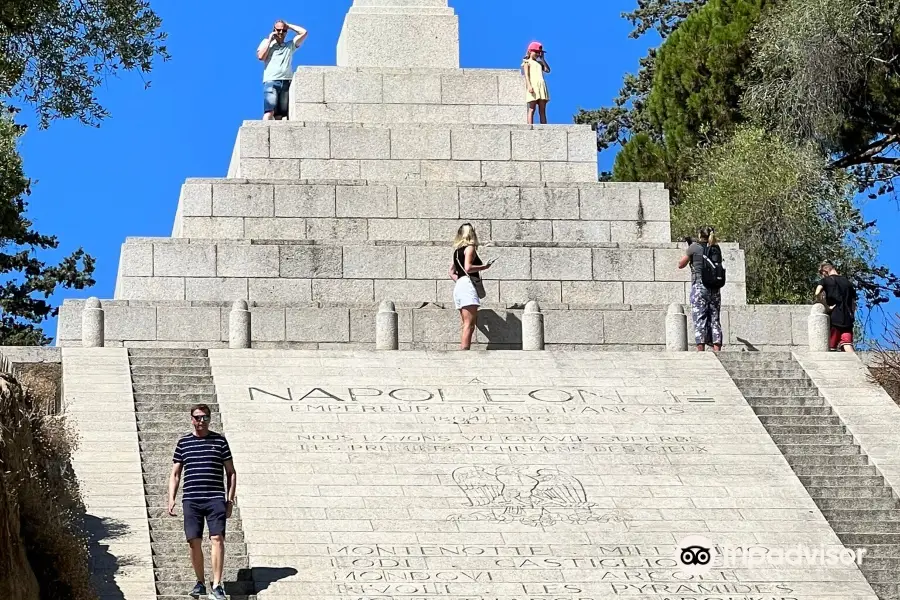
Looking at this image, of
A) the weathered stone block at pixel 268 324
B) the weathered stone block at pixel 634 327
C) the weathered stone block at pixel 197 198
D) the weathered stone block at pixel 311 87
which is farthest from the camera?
the weathered stone block at pixel 311 87

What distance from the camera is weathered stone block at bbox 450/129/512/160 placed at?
92.5ft

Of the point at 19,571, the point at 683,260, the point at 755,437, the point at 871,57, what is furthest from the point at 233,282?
the point at 871,57

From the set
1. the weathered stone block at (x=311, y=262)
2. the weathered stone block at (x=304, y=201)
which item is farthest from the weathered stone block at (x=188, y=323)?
the weathered stone block at (x=304, y=201)

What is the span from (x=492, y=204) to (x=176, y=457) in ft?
40.2

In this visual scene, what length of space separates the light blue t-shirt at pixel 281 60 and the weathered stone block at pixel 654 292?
243 inches

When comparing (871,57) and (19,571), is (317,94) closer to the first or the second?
(871,57)

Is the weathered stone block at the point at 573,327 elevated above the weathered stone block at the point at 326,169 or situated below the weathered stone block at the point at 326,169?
below

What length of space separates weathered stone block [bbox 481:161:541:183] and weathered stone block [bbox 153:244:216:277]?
435 cm

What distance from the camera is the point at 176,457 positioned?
1585cm

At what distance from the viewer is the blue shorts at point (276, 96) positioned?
29.0m

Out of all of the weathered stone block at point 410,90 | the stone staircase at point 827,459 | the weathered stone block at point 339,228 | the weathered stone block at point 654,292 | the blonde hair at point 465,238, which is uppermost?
the weathered stone block at point 410,90

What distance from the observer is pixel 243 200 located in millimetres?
27047

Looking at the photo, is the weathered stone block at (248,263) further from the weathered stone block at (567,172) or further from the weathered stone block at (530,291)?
the weathered stone block at (567,172)

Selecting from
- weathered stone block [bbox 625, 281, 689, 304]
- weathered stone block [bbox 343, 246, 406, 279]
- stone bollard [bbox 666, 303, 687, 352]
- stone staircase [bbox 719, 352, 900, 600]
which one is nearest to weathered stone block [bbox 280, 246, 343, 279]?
weathered stone block [bbox 343, 246, 406, 279]
